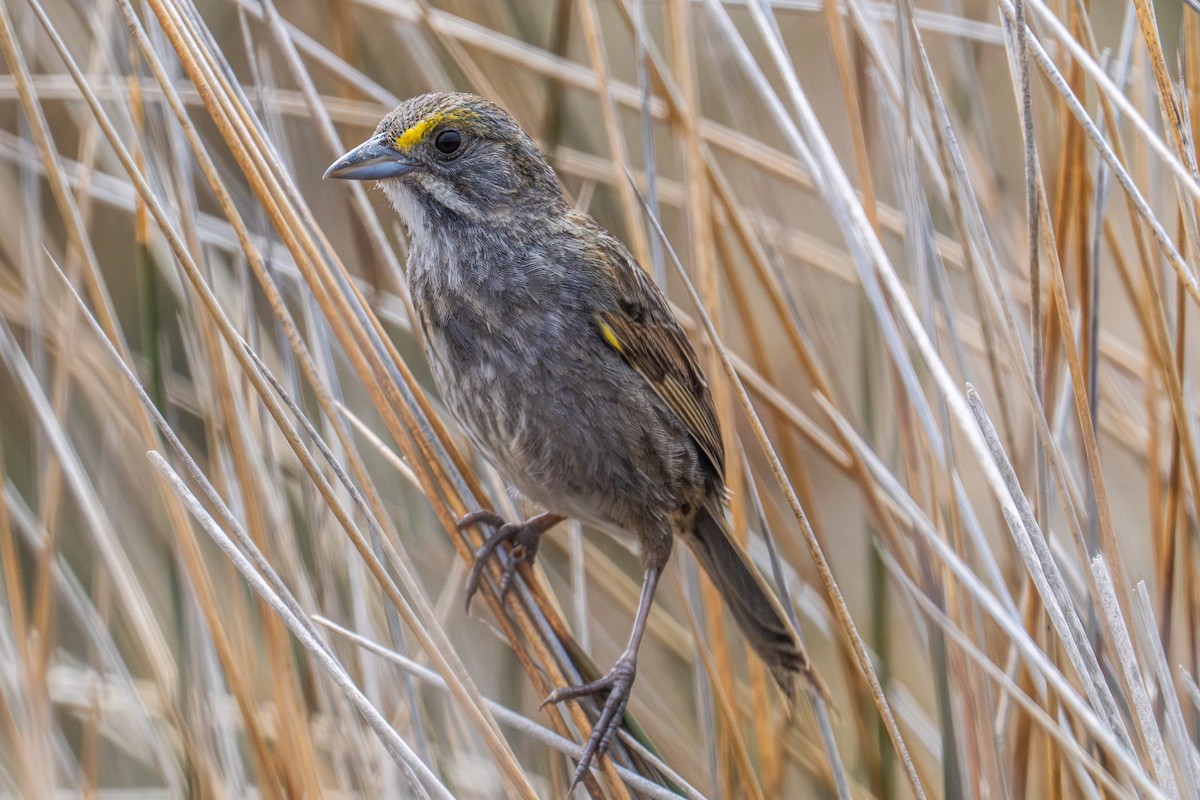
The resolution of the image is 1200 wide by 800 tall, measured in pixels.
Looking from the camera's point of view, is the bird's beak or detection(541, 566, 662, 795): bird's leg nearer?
detection(541, 566, 662, 795): bird's leg

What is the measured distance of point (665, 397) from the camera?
2.91 meters

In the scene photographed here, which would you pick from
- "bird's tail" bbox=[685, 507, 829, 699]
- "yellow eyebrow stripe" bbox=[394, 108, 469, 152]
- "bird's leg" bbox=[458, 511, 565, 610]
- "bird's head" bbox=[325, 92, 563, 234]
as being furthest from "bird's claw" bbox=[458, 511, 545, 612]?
"yellow eyebrow stripe" bbox=[394, 108, 469, 152]

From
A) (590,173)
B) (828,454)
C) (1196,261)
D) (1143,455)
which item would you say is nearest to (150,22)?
(590,173)

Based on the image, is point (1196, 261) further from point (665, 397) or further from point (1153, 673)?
point (665, 397)

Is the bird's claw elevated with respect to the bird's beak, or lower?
lower

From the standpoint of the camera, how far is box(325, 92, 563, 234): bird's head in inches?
105

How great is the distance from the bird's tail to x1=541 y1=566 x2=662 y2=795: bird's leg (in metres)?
0.15

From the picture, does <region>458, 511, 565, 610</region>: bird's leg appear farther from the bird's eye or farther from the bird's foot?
the bird's eye

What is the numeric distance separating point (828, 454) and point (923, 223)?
664 mm

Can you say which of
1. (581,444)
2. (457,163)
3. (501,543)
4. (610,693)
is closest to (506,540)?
(501,543)

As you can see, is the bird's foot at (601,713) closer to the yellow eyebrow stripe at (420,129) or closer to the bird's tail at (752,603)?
the bird's tail at (752,603)

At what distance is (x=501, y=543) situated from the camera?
8.87 ft

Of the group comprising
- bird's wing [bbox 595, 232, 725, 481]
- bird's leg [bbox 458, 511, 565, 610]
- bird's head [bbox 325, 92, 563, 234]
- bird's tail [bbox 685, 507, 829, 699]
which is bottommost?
bird's tail [bbox 685, 507, 829, 699]

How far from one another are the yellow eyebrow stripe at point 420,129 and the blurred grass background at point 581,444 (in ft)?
0.65
